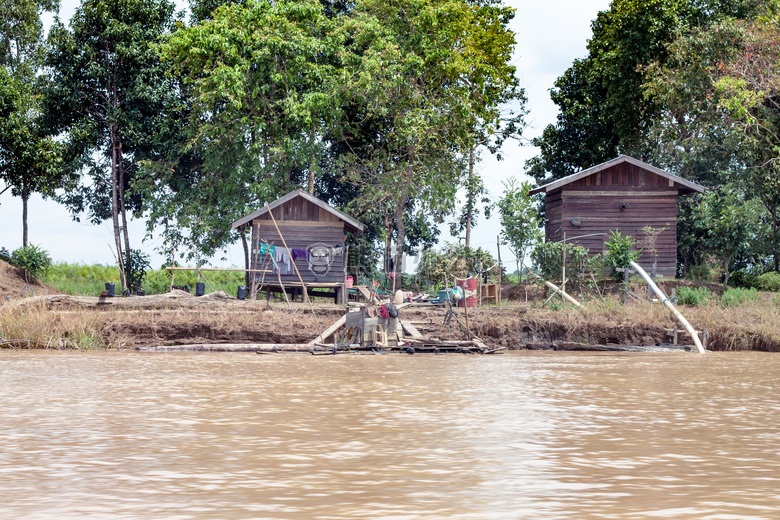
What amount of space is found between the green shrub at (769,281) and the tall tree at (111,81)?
26.2 metres

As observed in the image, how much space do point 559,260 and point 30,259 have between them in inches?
902

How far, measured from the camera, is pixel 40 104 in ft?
122

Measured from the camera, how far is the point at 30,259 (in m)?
35.5

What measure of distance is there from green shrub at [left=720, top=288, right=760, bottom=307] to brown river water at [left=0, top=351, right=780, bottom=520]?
10397 millimetres

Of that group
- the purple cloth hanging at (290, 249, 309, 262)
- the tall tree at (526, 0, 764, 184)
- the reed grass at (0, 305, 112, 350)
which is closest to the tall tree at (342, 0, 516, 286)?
the purple cloth hanging at (290, 249, 309, 262)

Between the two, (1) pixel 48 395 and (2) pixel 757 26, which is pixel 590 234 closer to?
(2) pixel 757 26

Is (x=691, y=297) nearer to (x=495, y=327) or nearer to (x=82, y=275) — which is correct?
(x=495, y=327)

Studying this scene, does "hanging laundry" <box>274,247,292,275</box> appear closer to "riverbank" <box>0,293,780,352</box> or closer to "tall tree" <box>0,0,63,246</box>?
"riverbank" <box>0,293,780,352</box>

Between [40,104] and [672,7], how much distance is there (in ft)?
96.1

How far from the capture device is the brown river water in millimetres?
5207

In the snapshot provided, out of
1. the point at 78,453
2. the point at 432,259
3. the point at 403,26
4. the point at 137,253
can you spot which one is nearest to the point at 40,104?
the point at 137,253

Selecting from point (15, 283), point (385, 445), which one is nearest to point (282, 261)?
point (15, 283)

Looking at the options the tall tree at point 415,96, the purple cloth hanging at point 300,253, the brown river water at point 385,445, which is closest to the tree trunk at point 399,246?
the tall tree at point 415,96

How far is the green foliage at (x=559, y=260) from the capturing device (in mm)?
26422
